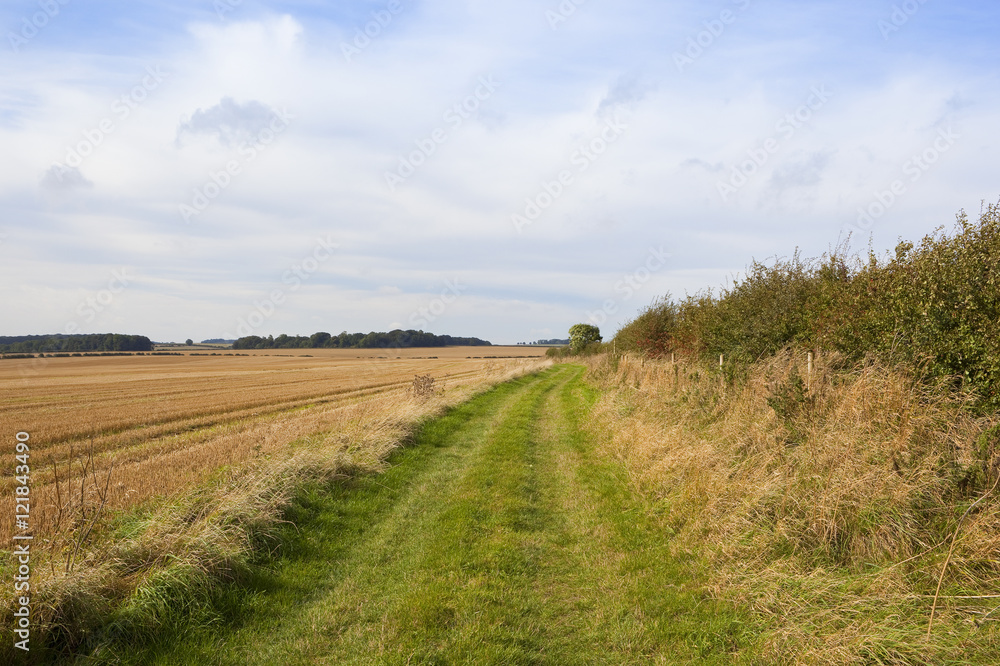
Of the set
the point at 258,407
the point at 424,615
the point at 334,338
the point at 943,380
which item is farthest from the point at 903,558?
the point at 334,338

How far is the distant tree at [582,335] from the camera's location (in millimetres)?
84875

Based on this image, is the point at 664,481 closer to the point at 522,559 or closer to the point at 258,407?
the point at 522,559

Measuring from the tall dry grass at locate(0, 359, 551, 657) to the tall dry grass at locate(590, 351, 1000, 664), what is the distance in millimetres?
5520

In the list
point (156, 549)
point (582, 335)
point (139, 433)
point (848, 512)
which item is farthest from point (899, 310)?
point (582, 335)

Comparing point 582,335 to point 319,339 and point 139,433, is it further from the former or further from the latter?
point 319,339

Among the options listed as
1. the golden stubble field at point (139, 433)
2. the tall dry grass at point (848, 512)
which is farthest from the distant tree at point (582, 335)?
the tall dry grass at point (848, 512)

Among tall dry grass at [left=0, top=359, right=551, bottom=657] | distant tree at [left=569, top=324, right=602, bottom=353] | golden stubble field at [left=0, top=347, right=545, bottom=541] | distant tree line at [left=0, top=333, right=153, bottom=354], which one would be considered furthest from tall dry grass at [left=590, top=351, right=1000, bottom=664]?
distant tree line at [left=0, top=333, right=153, bottom=354]

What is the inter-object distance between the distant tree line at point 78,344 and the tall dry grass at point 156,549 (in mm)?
97397

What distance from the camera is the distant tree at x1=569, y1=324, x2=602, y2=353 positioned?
278 feet

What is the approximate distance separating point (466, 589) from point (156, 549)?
3.45 m

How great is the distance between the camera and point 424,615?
5.08 meters

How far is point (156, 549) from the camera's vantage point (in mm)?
5633

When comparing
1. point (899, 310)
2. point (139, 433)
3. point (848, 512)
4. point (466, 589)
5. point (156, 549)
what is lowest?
point (139, 433)

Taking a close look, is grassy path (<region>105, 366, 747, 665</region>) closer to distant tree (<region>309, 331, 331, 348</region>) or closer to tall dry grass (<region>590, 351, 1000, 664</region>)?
tall dry grass (<region>590, 351, 1000, 664</region>)
